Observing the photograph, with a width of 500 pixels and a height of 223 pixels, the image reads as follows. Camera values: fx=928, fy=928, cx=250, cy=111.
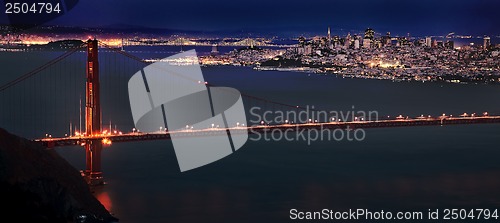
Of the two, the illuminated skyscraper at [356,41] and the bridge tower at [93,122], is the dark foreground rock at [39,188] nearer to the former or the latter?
the bridge tower at [93,122]

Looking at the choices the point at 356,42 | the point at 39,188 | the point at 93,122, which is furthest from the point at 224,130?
the point at 356,42

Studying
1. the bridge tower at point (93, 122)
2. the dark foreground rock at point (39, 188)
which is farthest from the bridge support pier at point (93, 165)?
the dark foreground rock at point (39, 188)

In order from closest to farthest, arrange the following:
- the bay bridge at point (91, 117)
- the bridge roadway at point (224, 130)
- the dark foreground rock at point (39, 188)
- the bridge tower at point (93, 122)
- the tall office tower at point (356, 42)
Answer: the dark foreground rock at point (39, 188) → the bridge roadway at point (224, 130) → the bridge tower at point (93, 122) → the bay bridge at point (91, 117) → the tall office tower at point (356, 42)

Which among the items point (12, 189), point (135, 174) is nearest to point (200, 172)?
point (135, 174)

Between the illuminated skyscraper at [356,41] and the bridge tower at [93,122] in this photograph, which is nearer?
the bridge tower at [93,122]

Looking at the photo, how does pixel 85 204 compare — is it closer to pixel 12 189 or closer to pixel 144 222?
pixel 144 222

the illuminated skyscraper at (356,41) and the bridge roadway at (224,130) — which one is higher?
the bridge roadway at (224,130)

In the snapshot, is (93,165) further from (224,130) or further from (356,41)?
(356,41)

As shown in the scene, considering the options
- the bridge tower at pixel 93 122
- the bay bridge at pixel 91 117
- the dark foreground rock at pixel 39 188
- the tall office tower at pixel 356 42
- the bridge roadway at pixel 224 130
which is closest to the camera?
the dark foreground rock at pixel 39 188
